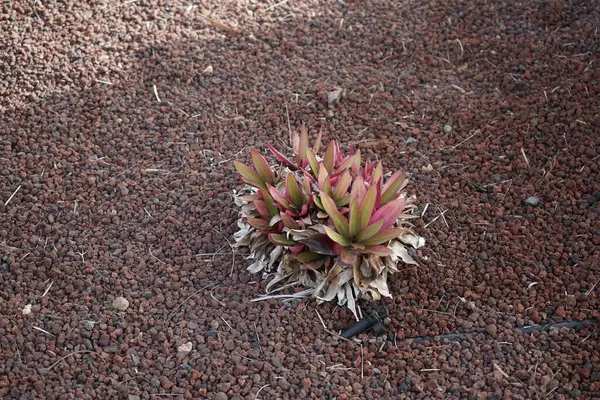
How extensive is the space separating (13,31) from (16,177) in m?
1.04

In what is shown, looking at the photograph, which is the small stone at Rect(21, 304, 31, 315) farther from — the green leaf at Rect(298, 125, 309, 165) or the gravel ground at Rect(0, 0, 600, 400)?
the green leaf at Rect(298, 125, 309, 165)

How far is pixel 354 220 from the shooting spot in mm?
2523

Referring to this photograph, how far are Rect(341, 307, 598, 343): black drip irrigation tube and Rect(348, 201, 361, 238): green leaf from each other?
37cm

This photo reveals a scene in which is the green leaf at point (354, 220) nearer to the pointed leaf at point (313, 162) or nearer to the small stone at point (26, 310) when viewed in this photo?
the pointed leaf at point (313, 162)

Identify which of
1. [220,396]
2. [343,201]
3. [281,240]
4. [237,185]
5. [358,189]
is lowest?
[220,396]

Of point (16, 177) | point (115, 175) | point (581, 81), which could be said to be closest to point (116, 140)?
point (115, 175)

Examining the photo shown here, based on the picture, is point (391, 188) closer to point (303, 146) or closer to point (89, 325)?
point (303, 146)

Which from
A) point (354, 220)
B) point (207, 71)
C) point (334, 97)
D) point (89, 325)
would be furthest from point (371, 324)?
point (207, 71)

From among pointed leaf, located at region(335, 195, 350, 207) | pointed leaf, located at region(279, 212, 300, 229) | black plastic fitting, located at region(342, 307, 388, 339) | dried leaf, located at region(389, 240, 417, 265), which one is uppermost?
pointed leaf, located at region(335, 195, 350, 207)

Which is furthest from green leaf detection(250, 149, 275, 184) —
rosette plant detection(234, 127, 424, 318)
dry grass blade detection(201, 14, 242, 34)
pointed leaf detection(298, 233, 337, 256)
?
dry grass blade detection(201, 14, 242, 34)

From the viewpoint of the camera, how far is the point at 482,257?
2916mm

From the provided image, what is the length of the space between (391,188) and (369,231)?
0.27 m

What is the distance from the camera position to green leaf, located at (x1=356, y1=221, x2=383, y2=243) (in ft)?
8.20

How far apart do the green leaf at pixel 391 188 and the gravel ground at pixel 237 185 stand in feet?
1.11
